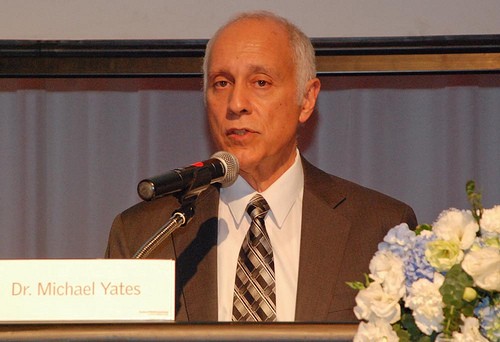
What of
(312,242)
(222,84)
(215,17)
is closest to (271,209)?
(312,242)

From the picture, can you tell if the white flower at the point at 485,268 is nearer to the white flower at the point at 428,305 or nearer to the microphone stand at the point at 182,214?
the white flower at the point at 428,305

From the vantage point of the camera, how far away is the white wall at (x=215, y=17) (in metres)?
3.28

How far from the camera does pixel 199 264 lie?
2.49 m

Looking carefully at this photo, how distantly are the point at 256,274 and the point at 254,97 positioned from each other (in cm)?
53

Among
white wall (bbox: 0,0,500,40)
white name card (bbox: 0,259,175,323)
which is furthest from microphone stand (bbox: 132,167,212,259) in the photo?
white wall (bbox: 0,0,500,40)

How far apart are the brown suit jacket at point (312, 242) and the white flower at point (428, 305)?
2.90ft

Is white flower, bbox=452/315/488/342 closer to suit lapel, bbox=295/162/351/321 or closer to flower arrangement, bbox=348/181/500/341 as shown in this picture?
flower arrangement, bbox=348/181/500/341

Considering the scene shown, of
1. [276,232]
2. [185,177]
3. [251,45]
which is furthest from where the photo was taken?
[251,45]

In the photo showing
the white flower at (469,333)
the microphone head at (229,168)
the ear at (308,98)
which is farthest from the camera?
the ear at (308,98)

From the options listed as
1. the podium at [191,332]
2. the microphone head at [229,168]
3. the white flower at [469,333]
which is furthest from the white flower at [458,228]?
the microphone head at [229,168]

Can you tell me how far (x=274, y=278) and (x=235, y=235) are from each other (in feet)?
0.62

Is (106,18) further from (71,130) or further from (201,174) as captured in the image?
(201,174)

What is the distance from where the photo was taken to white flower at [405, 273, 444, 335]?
1456 mm

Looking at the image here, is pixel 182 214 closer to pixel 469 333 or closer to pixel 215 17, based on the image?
pixel 469 333
